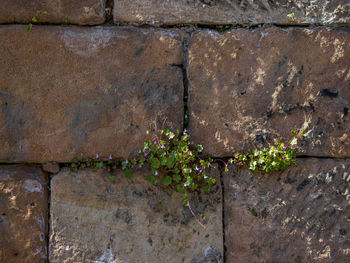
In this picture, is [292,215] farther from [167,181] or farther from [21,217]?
[21,217]

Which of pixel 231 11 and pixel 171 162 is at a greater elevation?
pixel 231 11

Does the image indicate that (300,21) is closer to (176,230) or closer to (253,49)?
(253,49)

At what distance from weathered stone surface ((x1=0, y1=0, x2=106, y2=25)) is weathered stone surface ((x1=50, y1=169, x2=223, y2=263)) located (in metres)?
0.85

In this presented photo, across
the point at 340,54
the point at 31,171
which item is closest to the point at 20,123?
the point at 31,171

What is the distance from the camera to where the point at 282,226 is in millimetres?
2197

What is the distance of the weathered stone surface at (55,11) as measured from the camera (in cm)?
211

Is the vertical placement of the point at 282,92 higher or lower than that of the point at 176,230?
higher

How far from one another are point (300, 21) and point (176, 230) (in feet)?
4.53

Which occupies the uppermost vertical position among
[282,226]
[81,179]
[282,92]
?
[282,92]

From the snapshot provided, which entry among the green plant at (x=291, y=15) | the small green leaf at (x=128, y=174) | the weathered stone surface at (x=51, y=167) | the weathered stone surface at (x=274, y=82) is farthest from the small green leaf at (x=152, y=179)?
the green plant at (x=291, y=15)

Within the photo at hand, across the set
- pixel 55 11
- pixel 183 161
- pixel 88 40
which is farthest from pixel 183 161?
pixel 55 11

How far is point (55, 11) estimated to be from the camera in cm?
212

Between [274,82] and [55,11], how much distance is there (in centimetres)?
128

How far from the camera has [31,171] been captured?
7.20 feet
